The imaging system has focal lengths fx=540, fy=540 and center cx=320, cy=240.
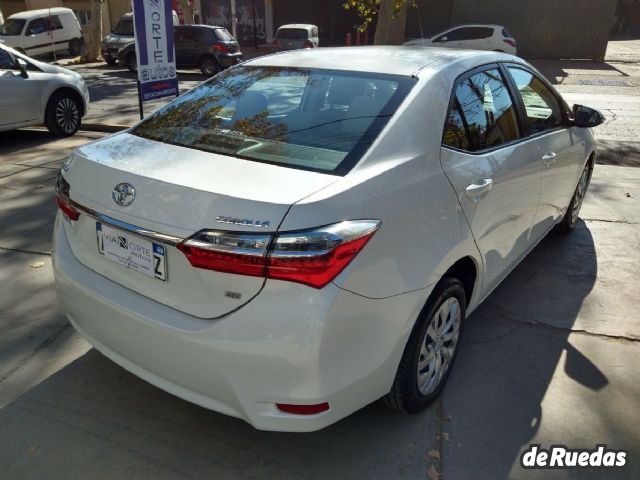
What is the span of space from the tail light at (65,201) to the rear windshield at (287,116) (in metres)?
0.45

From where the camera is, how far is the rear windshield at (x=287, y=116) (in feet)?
7.52

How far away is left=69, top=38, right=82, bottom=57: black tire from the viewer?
22.7 metres

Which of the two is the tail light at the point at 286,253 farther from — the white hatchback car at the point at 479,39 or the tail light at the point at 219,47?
the white hatchback car at the point at 479,39

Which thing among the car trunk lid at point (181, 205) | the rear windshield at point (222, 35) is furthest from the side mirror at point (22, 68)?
the rear windshield at point (222, 35)

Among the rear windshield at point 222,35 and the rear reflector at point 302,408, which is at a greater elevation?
the rear windshield at point 222,35

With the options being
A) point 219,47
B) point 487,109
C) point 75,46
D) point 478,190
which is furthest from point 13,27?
point 478,190

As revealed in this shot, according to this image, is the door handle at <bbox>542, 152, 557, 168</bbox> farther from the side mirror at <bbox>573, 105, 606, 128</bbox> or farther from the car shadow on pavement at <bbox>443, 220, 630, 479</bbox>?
the car shadow on pavement at <bbox>443, 220, 630, 479</bbox>

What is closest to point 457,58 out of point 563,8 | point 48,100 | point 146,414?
point 146,414

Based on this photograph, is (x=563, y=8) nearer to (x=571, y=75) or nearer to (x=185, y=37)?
(x=571, y=75)

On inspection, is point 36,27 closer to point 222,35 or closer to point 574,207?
point 222,35

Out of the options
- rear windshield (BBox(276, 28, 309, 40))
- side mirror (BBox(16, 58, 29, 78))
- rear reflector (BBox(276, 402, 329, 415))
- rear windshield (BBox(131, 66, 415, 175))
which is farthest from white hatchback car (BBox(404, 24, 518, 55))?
rear reflector (BBox(276, 402, 329, 415))

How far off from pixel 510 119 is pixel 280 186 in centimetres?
186

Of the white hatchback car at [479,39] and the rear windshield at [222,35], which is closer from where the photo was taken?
the rear windshield at [222,35]

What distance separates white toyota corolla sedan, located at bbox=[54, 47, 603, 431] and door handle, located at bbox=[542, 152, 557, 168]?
0.46 m
